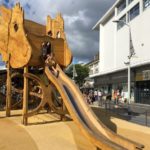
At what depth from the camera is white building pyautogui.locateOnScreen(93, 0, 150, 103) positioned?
46594 millimetres

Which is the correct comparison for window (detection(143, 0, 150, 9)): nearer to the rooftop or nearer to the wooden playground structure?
the rooftop

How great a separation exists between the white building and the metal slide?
63.9 ft

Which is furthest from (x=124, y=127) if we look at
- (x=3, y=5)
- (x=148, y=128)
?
(x=3, y=5)

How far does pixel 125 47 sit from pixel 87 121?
148 feet

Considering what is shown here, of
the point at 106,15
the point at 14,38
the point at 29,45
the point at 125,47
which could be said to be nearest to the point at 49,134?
the point at 29,45

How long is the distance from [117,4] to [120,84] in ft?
53.1

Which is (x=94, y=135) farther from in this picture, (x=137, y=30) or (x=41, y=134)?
(x=137, y=30)

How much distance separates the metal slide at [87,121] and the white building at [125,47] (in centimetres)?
1947

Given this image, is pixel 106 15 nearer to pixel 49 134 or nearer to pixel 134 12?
pixel 134 12

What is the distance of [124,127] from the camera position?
1680cm

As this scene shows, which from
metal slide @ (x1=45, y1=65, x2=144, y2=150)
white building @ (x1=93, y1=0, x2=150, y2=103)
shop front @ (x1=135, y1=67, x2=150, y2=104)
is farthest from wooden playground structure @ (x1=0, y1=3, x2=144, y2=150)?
shop front @ (x1=135, y1=67, x2=150, y2=104)

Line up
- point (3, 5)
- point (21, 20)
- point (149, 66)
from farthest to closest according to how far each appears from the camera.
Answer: point (149, 66) → point (3, 5) → point (21, 20)

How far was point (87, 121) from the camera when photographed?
12.9 m

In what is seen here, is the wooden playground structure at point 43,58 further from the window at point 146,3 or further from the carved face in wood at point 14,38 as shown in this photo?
the window at point 146,3
